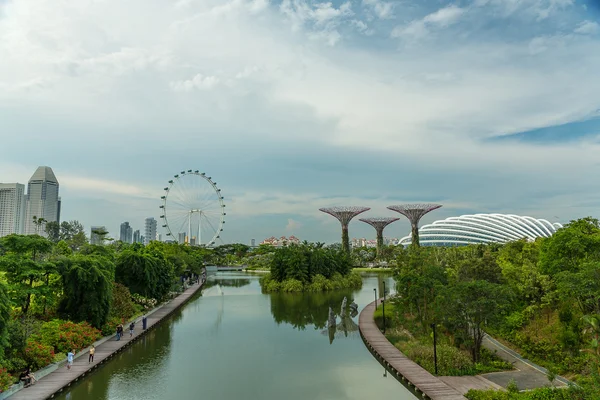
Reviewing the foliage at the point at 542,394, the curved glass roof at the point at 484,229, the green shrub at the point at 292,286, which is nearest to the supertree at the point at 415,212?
the curved glass roof at the point at 484,229

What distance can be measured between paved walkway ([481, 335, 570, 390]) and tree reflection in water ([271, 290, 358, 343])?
35.1 feet

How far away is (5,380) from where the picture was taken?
1694cm

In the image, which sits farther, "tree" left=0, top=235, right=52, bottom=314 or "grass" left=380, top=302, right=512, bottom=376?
"tree" left=0, top=235, right=52, bottom=314

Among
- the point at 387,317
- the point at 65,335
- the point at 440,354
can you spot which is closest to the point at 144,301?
the point at 65,335

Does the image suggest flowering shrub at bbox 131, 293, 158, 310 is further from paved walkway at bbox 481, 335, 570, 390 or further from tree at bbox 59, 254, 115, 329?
paved walkway at bbox 481, 335, 570, 390

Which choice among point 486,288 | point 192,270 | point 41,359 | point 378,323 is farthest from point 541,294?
point 192,270

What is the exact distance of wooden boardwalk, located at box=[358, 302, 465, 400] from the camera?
17.4 meters

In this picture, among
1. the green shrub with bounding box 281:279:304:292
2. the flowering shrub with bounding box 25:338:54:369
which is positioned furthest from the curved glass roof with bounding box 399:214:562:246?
the flowering shrub with bounding box 25:338:54:369

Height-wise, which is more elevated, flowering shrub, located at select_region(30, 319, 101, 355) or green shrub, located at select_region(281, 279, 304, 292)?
green shrub, located at select_region(281, 279, 304, 292)

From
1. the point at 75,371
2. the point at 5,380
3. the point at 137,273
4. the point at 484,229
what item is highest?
the point at 484,229

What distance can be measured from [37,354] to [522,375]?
21510 mm

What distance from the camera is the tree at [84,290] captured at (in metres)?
25.4

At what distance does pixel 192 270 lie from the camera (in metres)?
63.2

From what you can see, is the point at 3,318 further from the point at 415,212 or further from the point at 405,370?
the point at 415,212
